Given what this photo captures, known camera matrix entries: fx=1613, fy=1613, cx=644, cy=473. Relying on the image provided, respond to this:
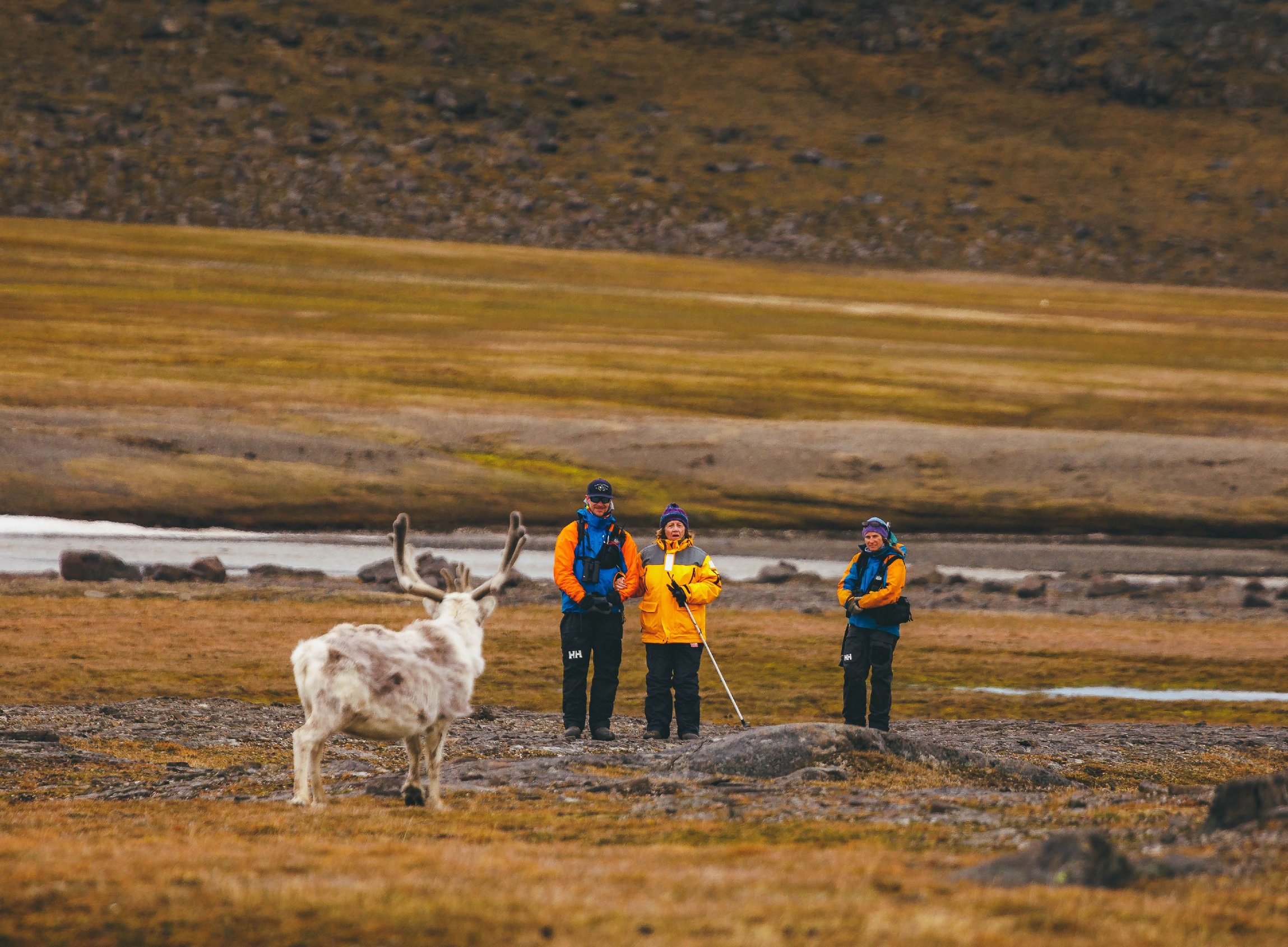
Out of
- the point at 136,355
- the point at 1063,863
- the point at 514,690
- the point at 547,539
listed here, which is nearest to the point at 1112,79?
the point at 136,355

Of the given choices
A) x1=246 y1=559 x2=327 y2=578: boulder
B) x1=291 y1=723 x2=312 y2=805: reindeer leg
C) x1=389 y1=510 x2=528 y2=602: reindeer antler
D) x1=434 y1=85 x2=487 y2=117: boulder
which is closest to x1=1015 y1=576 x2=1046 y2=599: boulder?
x1=246 y1=559 x2=327 y2=578: boulder

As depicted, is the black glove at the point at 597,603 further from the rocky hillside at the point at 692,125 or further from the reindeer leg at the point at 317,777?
the rocky hillside at the point at 692,125

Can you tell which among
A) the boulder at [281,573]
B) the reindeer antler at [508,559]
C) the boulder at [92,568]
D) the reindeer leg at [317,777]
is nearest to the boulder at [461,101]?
the boulder at [281,573]

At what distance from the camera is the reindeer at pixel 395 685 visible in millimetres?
12477

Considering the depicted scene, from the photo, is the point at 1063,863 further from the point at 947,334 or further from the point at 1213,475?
the point at 947,334

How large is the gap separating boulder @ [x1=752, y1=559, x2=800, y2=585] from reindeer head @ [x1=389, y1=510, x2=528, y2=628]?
2436 centimetres

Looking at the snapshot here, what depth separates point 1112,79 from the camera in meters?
173

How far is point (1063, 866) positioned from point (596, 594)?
28.4ft

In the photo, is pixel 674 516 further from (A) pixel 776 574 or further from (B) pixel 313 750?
(A) pixel 776 574

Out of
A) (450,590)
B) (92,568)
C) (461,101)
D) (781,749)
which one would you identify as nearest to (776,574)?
(92,568)

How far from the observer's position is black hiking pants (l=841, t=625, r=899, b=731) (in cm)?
1784

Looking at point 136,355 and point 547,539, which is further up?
point 136,355

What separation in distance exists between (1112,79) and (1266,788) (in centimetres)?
17340

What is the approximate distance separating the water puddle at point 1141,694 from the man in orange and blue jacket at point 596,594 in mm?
9435
